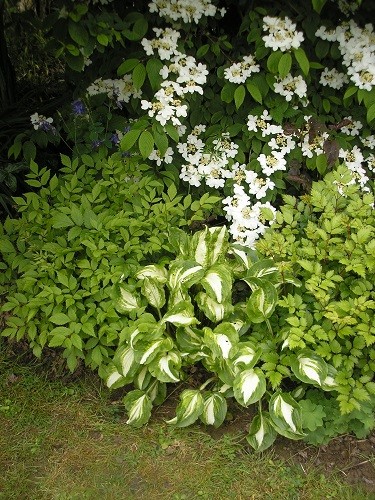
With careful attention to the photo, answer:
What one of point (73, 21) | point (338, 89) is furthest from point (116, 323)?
point (338, 89)

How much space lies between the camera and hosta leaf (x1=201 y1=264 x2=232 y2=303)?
7.58 feet

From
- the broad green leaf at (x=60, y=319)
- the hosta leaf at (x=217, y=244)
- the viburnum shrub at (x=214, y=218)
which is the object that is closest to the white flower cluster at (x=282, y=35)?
the viburnum shrub at (x=214, y=218)

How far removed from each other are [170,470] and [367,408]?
0.85 meters

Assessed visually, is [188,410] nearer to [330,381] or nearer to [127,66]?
[330,381]

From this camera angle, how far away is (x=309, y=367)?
2.22 metres

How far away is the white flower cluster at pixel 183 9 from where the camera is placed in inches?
103

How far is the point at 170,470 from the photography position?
2.32m

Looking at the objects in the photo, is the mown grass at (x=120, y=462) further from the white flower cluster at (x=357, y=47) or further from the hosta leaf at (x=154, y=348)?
the white flower cluster at (x=357, y=47)

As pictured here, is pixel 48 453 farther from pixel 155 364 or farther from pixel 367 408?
pixel 367 408

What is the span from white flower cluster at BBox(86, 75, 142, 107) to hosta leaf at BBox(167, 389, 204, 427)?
1.51m

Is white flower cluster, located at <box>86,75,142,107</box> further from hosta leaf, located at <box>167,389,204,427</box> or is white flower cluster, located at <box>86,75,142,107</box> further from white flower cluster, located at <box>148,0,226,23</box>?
hosta leaf, located at <box>167,389,204,427</box>

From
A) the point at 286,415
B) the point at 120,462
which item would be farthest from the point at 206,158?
the point at 120,462

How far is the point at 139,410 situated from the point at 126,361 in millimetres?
227

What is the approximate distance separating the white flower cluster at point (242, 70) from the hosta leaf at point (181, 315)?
3.86 ft
